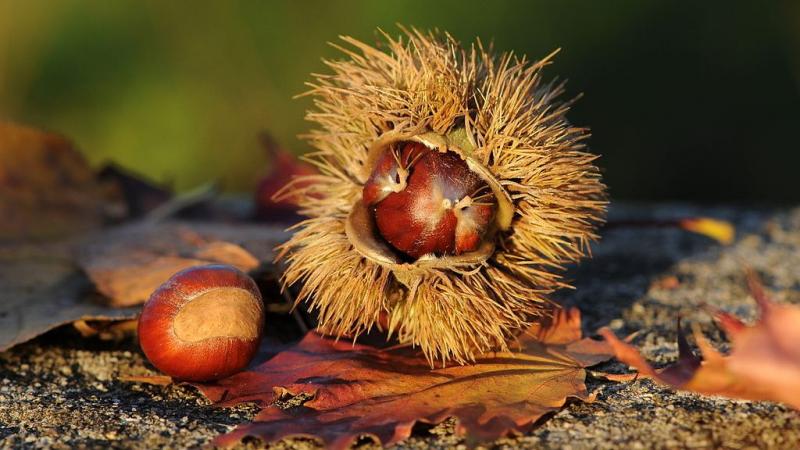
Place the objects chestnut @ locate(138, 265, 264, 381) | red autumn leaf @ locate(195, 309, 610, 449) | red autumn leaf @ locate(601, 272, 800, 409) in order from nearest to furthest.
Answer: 1. red autumn leaf @ locate(601, 272, 800, 409)
2. red autumn leaf @ locate(195, 309, 610, 449)
3. chestnut @ locate(138, 265, 264, 381)

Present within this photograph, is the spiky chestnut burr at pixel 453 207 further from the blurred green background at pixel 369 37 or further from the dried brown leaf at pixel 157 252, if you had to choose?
the blurred green background at pixel 369 37

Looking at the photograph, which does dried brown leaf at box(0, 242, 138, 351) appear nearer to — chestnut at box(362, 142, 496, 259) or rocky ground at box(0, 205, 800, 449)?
rocky ground at box(0, 205, 800, 449)

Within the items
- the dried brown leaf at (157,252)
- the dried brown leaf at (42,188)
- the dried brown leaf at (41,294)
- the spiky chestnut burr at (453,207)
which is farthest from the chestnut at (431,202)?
the dried brown leaf at (42,188)

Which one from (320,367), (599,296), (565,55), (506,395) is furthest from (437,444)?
(565,55)

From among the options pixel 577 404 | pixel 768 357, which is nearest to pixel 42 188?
pixel 577 404

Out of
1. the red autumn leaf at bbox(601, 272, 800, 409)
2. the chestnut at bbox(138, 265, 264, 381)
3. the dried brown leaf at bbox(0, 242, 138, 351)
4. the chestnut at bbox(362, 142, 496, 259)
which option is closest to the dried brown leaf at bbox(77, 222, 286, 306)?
the dried brown leaf at bbox(0, 242, 138, 351)

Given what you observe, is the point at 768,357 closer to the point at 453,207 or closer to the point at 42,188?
the point at 453,207

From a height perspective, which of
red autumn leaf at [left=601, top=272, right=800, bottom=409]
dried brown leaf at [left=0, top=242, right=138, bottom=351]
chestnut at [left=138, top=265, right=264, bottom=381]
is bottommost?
dried brown leaf at [left=0, top=242, right=138, bottom=351]
